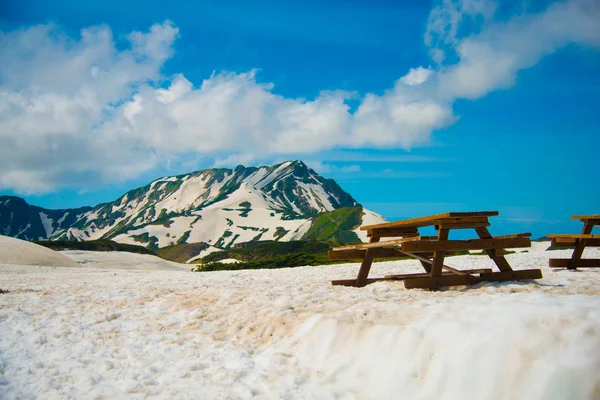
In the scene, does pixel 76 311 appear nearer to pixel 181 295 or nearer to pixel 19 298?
pixel 181 295

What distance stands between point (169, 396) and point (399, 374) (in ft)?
9.46

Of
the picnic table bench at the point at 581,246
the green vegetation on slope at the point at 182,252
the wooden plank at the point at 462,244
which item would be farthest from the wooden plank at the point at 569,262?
the green vegetation on slope at the point at 182,252

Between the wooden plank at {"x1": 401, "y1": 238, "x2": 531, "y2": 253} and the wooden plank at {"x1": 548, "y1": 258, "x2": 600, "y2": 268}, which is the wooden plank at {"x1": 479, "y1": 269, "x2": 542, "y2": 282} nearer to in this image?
the wooden plank at {"x1": 401, "y1": 238, "x2": 531, "y2": 253}

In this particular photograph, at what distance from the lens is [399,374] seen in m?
5.56

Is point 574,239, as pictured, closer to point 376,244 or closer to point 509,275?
point 509,275

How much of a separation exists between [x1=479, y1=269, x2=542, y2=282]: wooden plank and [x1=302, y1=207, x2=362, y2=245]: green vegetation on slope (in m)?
96.6

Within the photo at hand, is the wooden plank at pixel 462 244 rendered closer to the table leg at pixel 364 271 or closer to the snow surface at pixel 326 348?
the snow surface at pixel 326 348

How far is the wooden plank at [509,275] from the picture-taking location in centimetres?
988

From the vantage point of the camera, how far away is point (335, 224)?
121m

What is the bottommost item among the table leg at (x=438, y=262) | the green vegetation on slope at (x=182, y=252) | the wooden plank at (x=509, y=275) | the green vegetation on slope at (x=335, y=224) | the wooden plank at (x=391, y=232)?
the green vegetation on slope at (x=182, y=252)

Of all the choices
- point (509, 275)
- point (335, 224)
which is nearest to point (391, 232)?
point (509, 275)

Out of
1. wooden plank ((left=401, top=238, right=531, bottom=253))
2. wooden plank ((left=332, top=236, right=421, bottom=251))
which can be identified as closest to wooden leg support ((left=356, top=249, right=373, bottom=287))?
wooden plank ((left=332, top=236, right=421, bottom=251))

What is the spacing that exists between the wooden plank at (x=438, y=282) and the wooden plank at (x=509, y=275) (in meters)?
0.50

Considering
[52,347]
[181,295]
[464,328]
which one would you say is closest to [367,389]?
[464,328]
